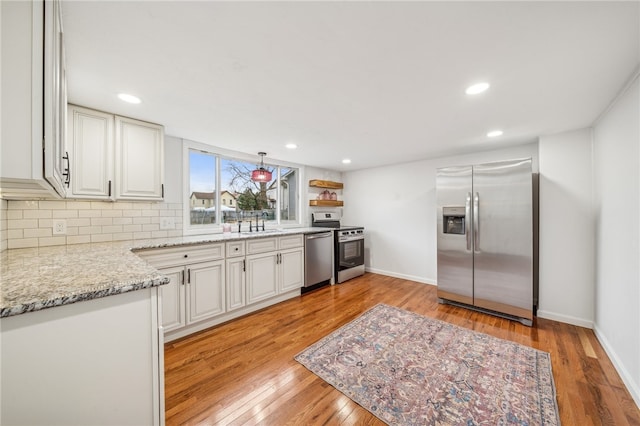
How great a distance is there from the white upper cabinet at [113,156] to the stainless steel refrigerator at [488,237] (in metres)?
3.47

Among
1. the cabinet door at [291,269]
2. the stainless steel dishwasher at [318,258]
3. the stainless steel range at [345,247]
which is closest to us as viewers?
the cabinet door at [291,269]

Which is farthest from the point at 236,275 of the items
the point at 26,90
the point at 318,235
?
the point at 26,90

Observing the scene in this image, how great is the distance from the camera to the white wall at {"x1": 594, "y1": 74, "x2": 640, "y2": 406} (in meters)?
1.68

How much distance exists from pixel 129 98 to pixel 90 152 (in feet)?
2.16

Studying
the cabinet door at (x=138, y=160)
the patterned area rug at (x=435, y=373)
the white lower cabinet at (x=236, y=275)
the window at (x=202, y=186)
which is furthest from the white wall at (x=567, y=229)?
the cabinet door at (x=138, y=160)

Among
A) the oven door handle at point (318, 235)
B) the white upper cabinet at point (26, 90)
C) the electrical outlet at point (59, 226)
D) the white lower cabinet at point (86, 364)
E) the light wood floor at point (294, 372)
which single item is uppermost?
the white upper cabinet at point (26, 90)

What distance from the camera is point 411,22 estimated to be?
116 cm

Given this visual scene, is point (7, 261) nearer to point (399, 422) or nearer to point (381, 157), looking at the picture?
point (399, 422)

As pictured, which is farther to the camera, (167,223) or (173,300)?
(167,223)

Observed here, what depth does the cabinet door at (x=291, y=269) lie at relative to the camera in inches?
131

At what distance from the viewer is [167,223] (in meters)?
2.82

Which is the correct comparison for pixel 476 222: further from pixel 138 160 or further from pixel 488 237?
pixel 138 160

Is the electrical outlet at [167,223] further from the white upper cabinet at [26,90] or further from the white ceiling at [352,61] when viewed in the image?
the white upper cabinet at [26,90]

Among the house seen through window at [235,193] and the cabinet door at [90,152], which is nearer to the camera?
the cabinet door at [90,152]
